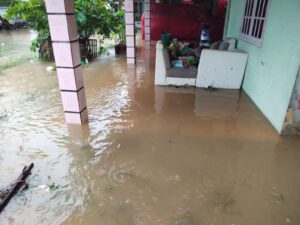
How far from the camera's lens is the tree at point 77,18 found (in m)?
5.83

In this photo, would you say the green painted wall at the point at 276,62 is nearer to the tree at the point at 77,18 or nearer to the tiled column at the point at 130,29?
the tiled column at the point at 130,29

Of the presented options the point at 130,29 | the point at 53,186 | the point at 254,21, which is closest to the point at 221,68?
the point at 254,21

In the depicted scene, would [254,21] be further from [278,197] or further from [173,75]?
[278,197]

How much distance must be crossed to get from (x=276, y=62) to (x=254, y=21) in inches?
59.3

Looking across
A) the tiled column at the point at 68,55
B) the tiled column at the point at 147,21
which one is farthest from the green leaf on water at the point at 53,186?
the tiled column at the point at 147,21

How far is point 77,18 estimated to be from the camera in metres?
5.98

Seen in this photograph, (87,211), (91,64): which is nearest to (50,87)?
(91,64)

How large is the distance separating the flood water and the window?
3.75 feet

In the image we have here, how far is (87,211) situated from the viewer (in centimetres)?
195

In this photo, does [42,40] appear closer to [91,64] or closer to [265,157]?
[91,64]

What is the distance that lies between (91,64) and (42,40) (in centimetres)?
150

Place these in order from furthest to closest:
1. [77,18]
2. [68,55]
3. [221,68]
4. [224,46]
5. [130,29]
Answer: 1. [130,29]
2. [77,18]
3. [224,46]
4. [221,68]
5. [68,55]

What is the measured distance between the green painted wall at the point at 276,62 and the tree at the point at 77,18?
4423mm

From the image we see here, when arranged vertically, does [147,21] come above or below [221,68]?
above
